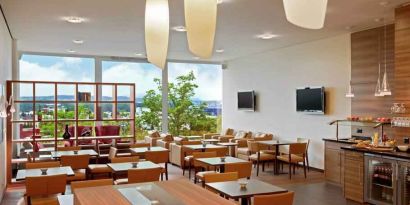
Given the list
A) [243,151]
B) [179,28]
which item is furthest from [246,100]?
[179,28]

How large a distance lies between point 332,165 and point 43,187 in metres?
5.44

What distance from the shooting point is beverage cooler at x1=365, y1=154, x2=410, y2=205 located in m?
5.18

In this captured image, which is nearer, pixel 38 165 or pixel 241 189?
pixel 241 189

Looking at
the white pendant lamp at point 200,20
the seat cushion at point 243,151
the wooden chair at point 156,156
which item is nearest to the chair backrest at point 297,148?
the seat cushion at point 243,151

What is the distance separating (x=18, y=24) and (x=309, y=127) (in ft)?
23.0

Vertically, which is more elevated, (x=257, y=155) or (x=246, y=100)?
(x=246, y=100)

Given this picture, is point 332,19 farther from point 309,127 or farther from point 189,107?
point 189,107

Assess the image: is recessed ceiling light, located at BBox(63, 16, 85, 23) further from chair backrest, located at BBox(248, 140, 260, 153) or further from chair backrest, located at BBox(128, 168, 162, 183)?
chair backrest, located at BBox(248, 140, 260, 153)

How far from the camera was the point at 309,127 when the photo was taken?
367 inches

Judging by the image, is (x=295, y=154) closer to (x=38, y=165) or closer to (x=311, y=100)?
(x=311, y=100)

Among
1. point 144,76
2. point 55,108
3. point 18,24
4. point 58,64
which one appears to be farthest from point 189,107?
point 18,24

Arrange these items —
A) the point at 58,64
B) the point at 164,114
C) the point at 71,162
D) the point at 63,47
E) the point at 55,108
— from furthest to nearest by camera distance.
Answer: the point at 164,114
the point at 58,64
the point at 63,47
the point at 55,108
the point at 71,162

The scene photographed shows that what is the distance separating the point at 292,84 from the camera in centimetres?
996

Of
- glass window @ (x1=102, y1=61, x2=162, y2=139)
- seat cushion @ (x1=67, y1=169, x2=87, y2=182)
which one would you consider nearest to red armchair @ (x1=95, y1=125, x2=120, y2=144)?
glass window @ (x1=102, y1=61, x2=162, y2=139)
